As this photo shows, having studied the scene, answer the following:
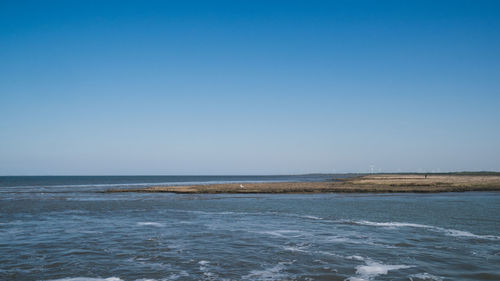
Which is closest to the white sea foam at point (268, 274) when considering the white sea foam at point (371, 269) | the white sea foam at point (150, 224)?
the white sea foam at point (371, 269)

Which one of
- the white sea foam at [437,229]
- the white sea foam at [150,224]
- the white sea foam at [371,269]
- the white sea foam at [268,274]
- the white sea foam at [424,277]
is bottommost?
the white sea foam at [268,274]

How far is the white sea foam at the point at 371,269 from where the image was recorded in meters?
15.6

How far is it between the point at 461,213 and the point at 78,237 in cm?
3538

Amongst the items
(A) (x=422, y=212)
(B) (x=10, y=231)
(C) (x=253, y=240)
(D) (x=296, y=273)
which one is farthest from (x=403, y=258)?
(B) (x=10, y=231)

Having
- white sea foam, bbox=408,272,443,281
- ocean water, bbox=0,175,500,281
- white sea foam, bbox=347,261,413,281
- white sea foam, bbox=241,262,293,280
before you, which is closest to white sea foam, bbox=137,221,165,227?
ocean water, bbox=0,175,500,281

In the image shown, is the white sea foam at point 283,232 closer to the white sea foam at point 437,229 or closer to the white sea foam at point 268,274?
the white sea foam at point 437,229

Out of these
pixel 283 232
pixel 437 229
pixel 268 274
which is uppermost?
pixel 437 229

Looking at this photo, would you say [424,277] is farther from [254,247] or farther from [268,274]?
[254,247]

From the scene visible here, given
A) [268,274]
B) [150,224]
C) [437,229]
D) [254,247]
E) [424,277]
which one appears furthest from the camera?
[150,224]

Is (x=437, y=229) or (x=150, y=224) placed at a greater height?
(x=437, y=229)

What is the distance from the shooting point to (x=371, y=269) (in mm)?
16797

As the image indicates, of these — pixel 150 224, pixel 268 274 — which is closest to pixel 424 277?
pixel 268 274

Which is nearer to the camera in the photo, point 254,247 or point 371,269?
point 371,269

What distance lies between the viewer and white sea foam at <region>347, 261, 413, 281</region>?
15.6 metres
